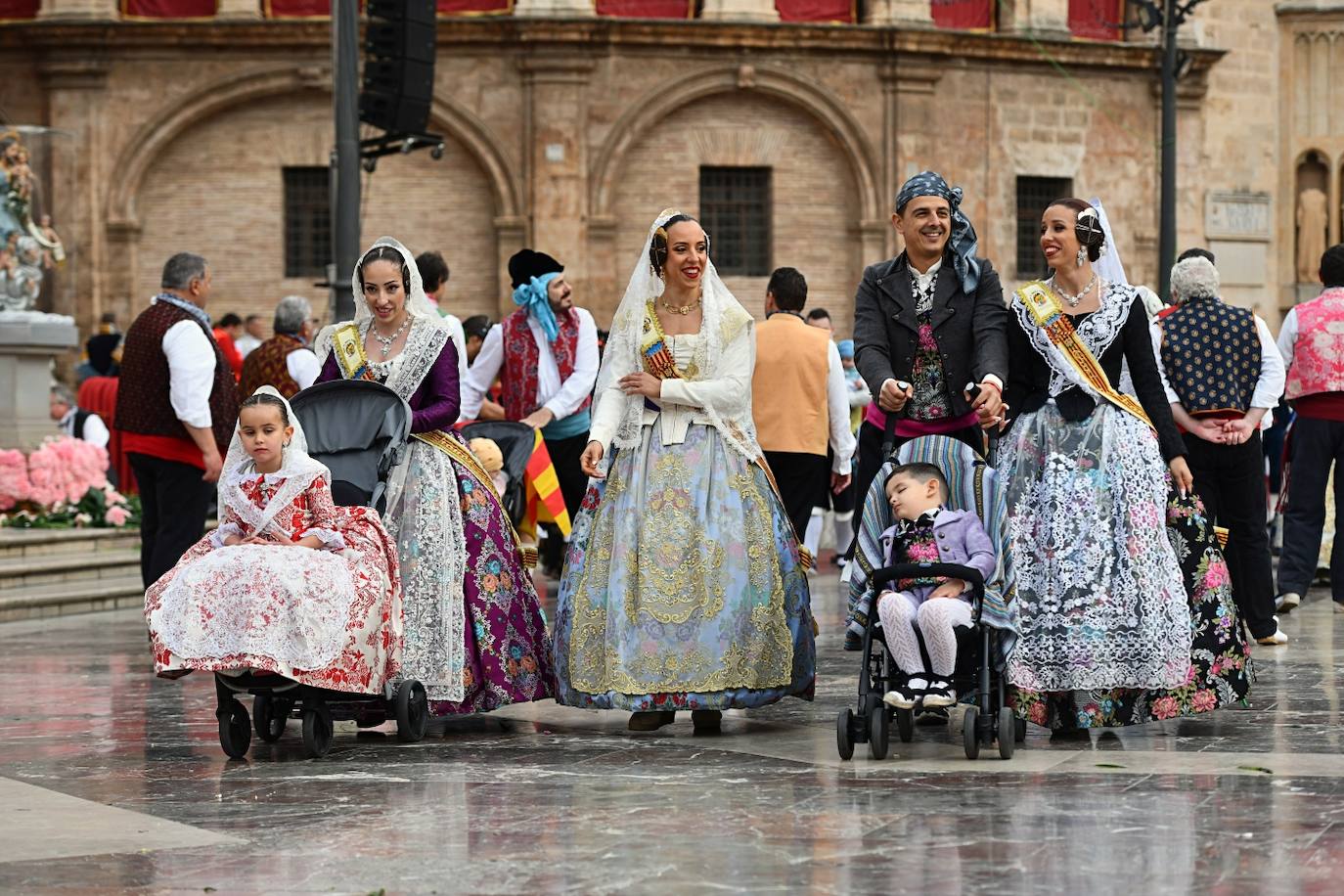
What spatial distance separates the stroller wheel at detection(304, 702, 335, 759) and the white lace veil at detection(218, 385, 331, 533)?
676 millimetres

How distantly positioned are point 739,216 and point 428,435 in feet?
69.9

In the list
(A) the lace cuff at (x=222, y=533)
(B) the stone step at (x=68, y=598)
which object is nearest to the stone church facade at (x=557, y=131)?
(B) the stone step at (x=68, y=598)

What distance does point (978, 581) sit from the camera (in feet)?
25.2

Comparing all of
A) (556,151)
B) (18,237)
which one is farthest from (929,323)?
(556,151)

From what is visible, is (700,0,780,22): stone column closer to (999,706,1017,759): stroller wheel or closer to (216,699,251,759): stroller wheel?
(216,699,251,759): stroller wheel

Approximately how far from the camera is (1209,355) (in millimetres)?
11172

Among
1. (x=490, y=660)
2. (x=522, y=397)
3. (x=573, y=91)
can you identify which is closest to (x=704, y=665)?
(x=490, y=660)

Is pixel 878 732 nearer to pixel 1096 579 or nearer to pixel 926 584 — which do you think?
pixel 926 584

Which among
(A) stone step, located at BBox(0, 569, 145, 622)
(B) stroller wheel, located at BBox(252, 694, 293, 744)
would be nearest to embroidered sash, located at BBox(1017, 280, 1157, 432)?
(B) stroller wheel, located at BBox(252, 694, 293, 744)

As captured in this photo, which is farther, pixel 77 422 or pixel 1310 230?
pixel 1310 230

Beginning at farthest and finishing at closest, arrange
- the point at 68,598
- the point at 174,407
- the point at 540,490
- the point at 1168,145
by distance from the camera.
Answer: the point at 1168,145
the point at 68,598
the point at 174,407
the point at 540,490

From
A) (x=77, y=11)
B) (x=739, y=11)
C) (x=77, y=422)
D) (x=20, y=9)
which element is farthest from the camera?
(x=739, y=11)

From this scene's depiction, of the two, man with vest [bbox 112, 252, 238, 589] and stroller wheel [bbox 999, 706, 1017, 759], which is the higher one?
man with vest [bbox 112, 252, 238, 589]

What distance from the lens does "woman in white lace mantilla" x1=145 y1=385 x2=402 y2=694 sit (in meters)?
7.84
